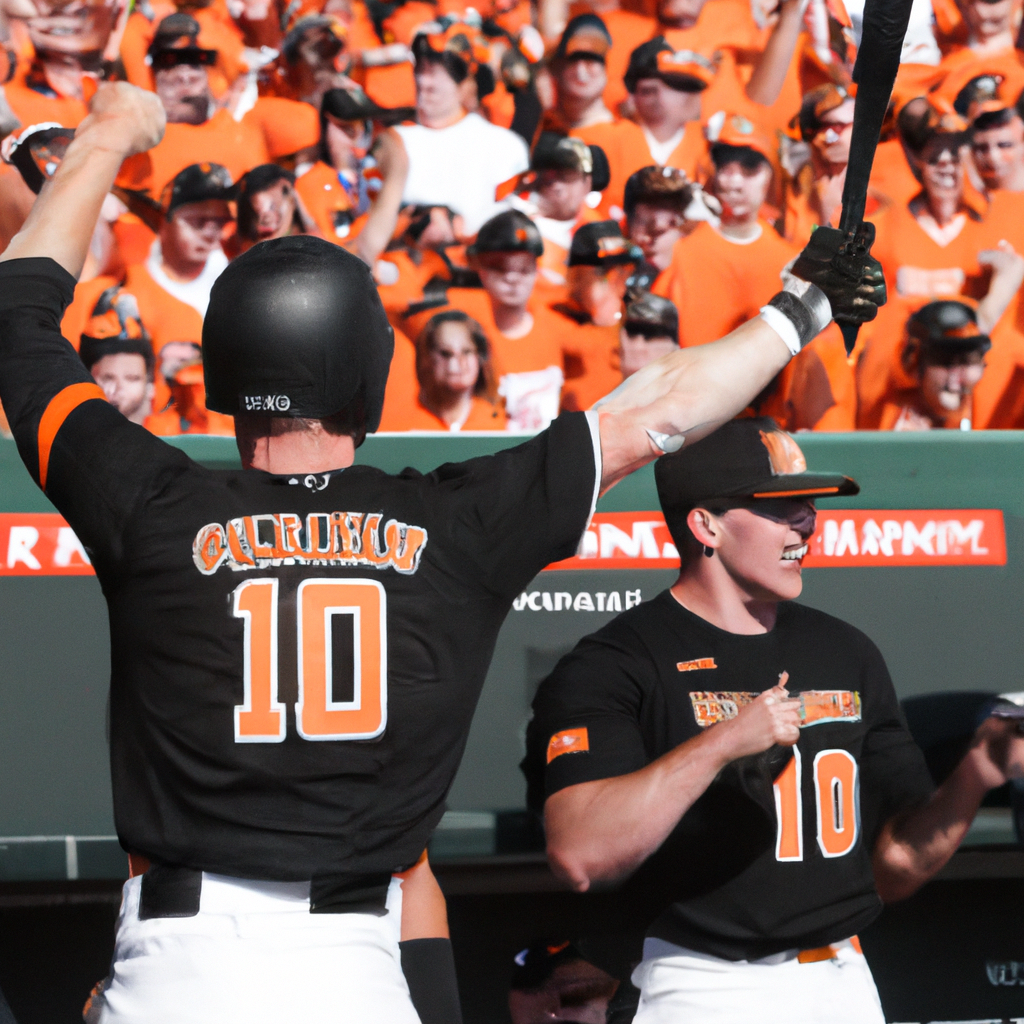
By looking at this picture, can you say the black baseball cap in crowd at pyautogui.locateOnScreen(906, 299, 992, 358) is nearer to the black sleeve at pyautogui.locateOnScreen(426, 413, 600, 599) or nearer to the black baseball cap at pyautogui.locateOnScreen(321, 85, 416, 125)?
the black baseball cap at pyautogui.locateOnScreen(321, 85, 416, 125)

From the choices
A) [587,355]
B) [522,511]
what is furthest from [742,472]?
[587,355]

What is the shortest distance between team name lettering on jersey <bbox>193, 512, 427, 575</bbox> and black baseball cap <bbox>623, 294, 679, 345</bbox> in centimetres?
234

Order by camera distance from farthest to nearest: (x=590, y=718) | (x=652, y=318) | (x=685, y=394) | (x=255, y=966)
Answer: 1. (x=652, y=318)
2. (x=590, y=718)
3. (x=685, y=394)
4. (x=255, y=966)

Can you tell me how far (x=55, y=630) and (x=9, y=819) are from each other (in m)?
0.34

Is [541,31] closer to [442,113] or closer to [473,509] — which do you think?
[442,113]

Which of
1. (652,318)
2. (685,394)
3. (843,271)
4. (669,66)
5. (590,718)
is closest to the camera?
(685,394)

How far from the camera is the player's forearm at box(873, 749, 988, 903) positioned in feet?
6.99

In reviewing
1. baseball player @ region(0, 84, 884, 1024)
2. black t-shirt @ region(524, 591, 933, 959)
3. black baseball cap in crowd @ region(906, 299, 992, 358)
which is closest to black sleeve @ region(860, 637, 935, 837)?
black t-shirt @ region(524, 591, 933, 959)

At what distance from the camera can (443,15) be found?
4016mm

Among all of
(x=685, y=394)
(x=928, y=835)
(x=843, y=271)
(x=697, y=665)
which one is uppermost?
(x=843, y=271)

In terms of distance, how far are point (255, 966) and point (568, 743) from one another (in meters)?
0.88

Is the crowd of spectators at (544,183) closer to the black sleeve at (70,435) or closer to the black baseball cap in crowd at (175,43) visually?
the black baseball cap in crowd at (175,43)

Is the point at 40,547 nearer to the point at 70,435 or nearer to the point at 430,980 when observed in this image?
the point at 70,435

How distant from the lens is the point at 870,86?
1567mm
